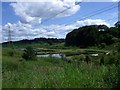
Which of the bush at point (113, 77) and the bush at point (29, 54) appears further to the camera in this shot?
the bush at point (29, 54)

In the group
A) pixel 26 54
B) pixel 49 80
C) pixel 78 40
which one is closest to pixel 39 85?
pixel 49 80

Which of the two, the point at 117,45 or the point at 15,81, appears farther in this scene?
the point at 15,81

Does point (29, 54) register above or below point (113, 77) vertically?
below

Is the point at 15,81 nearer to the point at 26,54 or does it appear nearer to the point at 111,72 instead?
the point at 111,72

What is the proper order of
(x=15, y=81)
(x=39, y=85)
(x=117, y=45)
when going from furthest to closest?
1. (x=15, y=81)
2. (x=117, y=45)
3. (x=39, y=85)

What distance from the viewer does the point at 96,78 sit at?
809 cm

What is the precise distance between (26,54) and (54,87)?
40963 mm

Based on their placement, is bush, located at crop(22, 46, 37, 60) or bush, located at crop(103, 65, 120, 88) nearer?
bush, located at crop(103, 65, 120, 88)

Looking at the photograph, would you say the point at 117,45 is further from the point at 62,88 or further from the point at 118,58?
the point at 62,88

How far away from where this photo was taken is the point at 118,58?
8.27 meters

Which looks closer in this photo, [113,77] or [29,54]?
[113,77]

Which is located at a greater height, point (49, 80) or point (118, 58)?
point (118, 58)

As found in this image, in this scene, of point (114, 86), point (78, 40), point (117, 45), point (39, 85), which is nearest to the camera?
point (114, 86)

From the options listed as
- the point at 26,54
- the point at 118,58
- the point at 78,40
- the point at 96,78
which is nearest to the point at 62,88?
the point at 96,78
